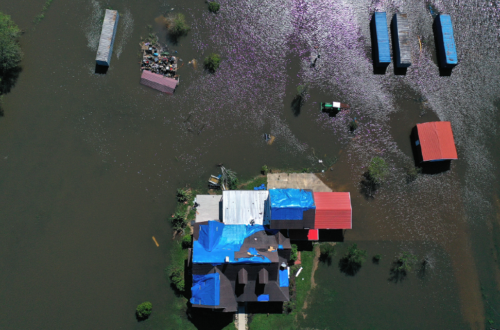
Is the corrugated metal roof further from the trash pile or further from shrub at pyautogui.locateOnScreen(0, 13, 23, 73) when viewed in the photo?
shrub at pyautogui.locateOnScreen(0, 13, 23, 73)

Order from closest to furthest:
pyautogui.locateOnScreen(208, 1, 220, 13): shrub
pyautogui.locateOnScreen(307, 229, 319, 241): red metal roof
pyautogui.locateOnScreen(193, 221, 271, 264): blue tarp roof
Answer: pyautogui.locateOnScreen(193, 221, 271, 264): blue tarp roof, pyautogui.locateOnScreen(307, 229, 319, 241): red metal roof, pyautogui.locateOnScreen(208, 1, 220, 13): shrub

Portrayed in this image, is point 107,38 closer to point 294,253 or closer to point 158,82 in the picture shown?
point 158,82

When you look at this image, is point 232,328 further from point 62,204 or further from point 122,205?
point 62,204

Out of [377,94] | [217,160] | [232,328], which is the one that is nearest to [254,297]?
[232,328]

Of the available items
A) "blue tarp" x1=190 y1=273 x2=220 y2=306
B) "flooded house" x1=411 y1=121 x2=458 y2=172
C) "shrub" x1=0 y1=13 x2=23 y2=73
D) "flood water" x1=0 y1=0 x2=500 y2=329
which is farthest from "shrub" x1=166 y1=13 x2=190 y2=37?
"flooded house" x1=411 y1=121 x2=458 y2=172

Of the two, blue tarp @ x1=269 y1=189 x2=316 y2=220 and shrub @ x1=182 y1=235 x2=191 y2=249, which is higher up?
blue tarp @ x1=269 y1=189 x2=316 y2=220

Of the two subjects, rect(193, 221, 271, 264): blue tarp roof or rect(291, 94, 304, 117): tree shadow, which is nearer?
rect(193, 221, 271, 264): blue tarp roof

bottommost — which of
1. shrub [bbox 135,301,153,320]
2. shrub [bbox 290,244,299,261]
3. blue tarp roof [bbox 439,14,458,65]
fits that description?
shrub [bbox 135,301,153,320]
